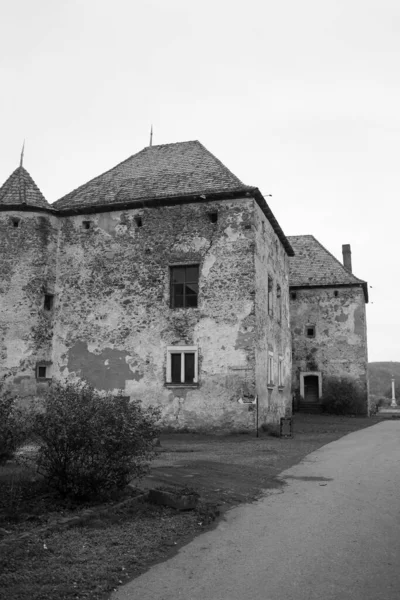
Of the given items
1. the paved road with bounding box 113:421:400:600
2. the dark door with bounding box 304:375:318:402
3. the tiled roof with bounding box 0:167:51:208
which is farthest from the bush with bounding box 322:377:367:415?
the paved road with bounding box 113:421:400:600

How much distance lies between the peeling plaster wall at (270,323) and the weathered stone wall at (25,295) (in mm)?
8168

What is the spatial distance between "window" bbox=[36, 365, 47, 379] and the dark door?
2087 cm

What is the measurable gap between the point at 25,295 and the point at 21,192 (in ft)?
14.4

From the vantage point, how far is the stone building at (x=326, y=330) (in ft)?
118

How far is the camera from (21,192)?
22109 mm

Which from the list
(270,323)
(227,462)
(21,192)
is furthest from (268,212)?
(227,462)

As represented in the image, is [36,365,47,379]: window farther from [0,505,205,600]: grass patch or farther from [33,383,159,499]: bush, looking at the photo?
[0,505,205,600]: grass patch

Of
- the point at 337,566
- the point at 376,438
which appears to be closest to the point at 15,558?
the point at 337,566

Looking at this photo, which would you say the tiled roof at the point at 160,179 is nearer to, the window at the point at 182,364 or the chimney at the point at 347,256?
the window at the point at 182,364

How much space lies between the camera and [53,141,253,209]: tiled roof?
2155 cm

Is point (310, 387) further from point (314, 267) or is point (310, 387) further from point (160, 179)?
point (160, 179)

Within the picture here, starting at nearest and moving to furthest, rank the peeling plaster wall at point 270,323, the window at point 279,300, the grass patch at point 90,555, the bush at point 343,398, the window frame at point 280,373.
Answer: the grass patch at point 90,555 < the peeling plaster wall at point 270,323 < the window frame at point 280,373 < the window at point 279,300 < the bush at point 343,398

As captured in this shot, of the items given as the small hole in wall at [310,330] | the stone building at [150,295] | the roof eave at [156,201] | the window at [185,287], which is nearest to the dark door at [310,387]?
the small hole in wall at [310,330]

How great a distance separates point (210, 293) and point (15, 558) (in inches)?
610
